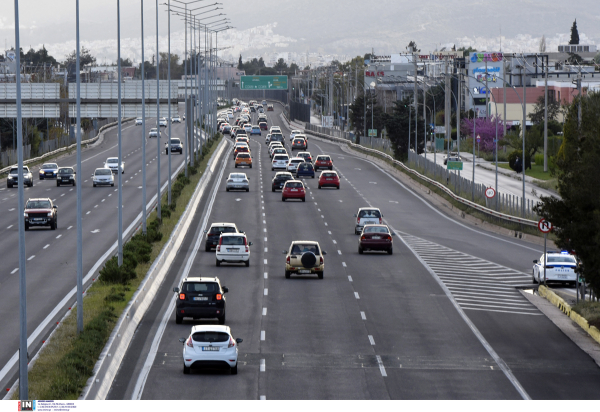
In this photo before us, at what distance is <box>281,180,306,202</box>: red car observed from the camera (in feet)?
230

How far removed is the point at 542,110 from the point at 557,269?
111 metres

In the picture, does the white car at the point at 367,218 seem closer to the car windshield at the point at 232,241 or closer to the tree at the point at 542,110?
the car windshield at the point at 232,241

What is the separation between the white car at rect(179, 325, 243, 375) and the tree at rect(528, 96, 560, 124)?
12600 centimetres

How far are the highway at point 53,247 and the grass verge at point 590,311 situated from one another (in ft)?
52.2

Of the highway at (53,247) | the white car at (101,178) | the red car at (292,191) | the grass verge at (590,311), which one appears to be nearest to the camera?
the highway at (53,247)

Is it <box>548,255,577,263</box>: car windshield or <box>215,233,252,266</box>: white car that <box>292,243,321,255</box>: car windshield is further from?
<box>548,255,577,263</box>: car windshield

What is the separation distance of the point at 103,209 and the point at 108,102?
36.2 meters

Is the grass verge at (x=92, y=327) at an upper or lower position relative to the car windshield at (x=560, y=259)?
upper

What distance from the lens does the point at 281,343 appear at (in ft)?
92.5

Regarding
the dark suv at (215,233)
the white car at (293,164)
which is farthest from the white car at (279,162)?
the dark suv at (215,233)

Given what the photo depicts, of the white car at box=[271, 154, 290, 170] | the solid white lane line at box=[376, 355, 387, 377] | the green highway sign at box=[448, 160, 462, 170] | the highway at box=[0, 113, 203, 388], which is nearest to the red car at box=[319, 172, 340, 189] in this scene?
the green highway sign at box=[448, 160, 462, 170]

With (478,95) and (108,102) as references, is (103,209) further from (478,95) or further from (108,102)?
(478,95)

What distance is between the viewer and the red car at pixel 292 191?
70250 millimetres

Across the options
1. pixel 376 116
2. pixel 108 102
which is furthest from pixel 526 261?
pixel 376 116
